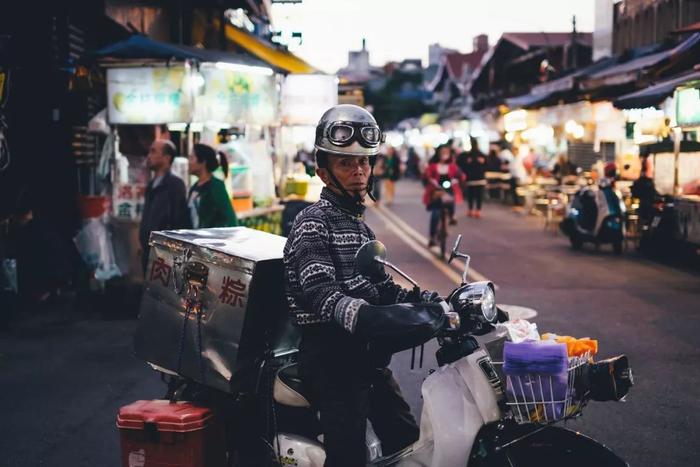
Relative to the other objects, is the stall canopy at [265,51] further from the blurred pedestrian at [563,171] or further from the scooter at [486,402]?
the scooter at [486,402]

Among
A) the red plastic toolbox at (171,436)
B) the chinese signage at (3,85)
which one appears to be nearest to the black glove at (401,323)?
the red plastic toolbox at (171,436)

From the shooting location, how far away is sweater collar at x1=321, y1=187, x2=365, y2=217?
12.3ft

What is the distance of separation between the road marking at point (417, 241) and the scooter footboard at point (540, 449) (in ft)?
24.4

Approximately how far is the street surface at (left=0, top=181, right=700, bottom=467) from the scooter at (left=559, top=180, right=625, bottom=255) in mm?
681

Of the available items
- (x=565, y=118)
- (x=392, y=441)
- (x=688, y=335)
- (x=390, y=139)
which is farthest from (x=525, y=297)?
(x=390, y=139)

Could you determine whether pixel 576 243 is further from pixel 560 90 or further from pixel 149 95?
pixel 560 90

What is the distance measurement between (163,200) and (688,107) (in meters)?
8.79

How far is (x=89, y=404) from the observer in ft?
22.6

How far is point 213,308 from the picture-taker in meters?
4.06

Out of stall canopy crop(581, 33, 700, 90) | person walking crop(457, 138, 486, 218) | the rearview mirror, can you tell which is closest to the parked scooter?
the rearview mirror

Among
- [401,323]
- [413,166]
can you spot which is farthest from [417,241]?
A: [413,166]

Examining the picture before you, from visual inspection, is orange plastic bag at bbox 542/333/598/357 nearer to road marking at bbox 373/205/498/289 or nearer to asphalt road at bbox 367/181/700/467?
asphalt road at bbox 367/181/700/467

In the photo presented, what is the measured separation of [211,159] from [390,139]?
63.0m

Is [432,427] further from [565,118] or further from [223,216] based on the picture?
[565,118]
